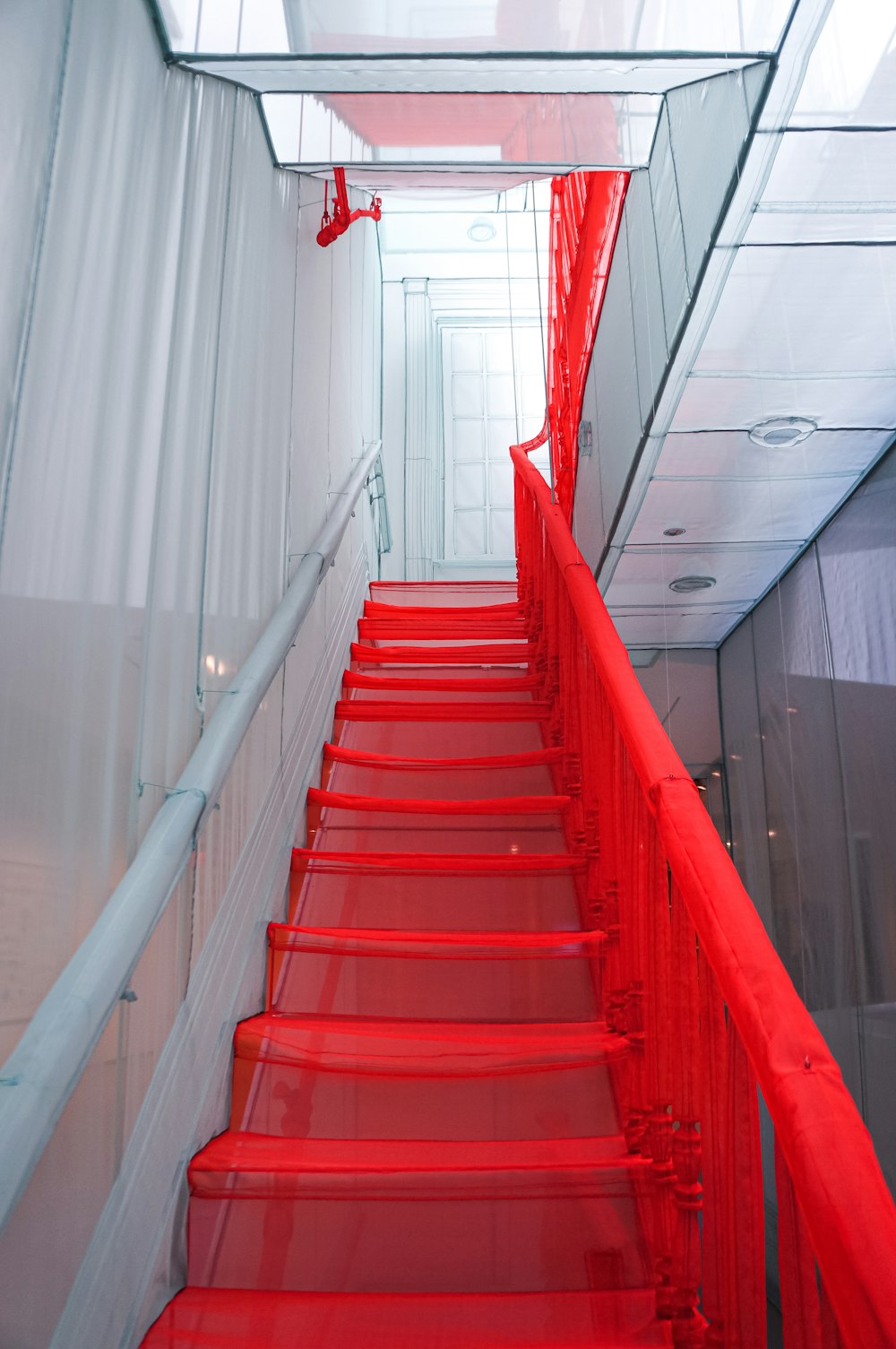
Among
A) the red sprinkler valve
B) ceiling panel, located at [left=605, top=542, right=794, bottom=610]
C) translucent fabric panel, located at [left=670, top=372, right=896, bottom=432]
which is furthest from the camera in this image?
ceiling panel, located at [left=605, top=542, right=794, bottom=610]

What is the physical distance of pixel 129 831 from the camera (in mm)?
1639

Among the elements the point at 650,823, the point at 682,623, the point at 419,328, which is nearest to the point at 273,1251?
the point at 650,823

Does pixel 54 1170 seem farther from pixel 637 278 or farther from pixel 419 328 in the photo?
pixel 419 328

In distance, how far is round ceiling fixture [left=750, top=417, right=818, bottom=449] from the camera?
318 centimetres

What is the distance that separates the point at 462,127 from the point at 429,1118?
7.71 ft

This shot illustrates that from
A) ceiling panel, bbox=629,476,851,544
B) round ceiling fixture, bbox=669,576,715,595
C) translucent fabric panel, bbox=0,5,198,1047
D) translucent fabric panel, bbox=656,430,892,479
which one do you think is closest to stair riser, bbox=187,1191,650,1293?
translucent fabric panel, bbox=0,5,198,1047

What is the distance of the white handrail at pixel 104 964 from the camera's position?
42.9 inches

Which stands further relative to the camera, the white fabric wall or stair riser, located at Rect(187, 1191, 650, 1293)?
stair riser, located at Rect(187, 1191, 650, 1293)

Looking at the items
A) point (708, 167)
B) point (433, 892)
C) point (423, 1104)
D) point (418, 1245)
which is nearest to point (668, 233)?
point (708, 167)

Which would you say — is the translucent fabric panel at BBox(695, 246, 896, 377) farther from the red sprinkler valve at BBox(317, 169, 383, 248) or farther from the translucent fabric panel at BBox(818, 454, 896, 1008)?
the red sprinkler valve at BBox(317, 169, 383, 248)

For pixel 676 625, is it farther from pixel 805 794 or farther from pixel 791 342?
pixel 791 342

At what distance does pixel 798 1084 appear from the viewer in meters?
1.07

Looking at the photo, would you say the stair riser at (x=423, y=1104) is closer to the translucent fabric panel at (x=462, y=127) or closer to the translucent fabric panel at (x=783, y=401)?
the translucent fabric panel at (x=783, y=401)

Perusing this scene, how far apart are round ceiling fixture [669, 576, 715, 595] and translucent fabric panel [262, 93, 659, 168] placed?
2.14m
